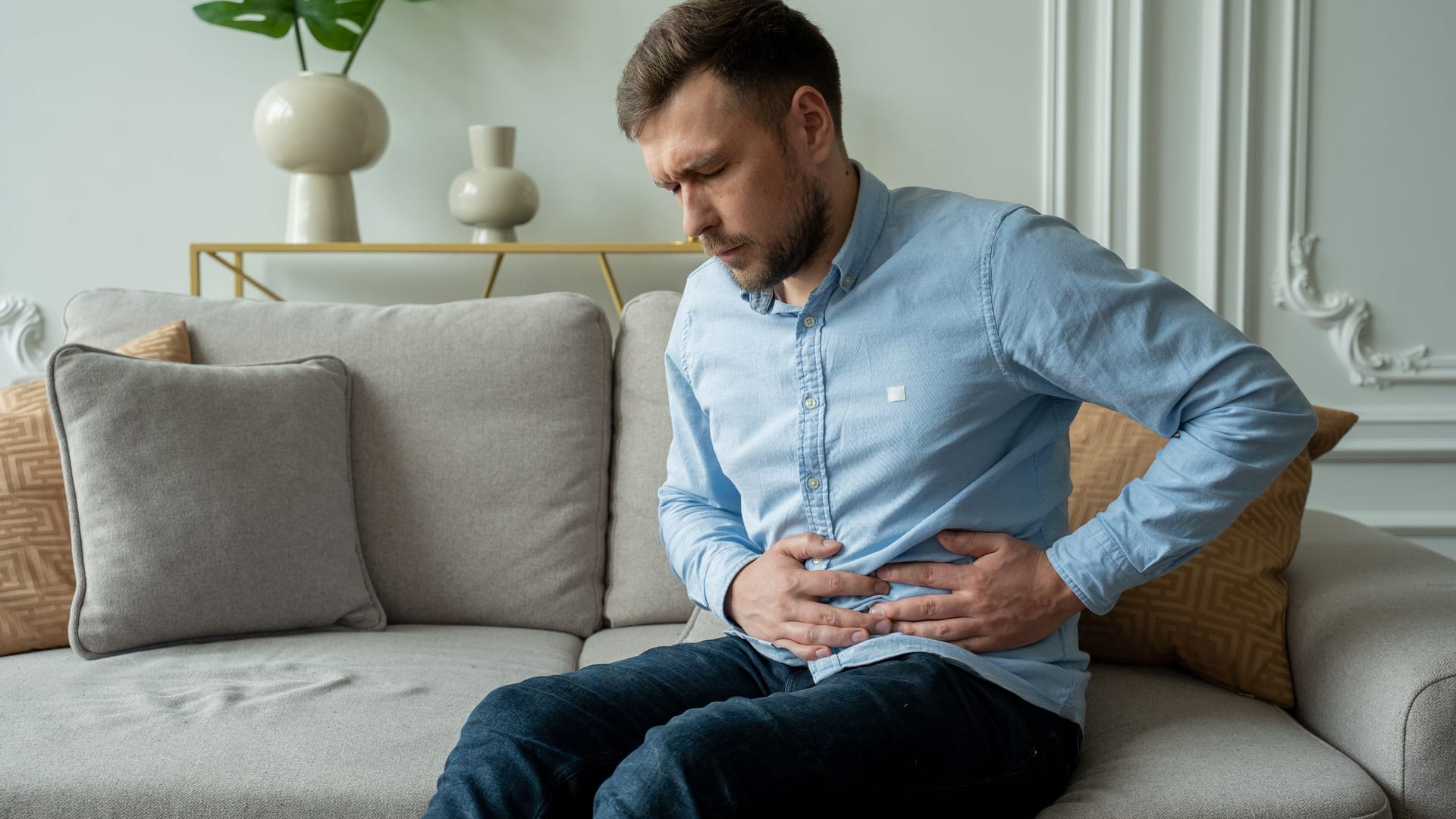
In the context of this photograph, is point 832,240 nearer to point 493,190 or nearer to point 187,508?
point 187,508

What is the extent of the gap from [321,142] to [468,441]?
0.80 meters

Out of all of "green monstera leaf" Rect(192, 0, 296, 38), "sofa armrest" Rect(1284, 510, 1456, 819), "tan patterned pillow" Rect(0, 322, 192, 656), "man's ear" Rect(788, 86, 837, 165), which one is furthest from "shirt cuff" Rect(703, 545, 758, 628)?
"green monstera leaf" Rect(192, 0, 296, 38)

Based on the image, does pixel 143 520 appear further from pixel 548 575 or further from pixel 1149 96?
pixel 1149 96

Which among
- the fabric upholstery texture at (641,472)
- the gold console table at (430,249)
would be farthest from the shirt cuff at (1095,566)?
the gold console table at (430,249)

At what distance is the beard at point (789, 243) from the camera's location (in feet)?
3.77

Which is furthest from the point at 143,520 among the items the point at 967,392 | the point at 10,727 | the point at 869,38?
the point at 869,38

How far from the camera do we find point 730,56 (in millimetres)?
1114

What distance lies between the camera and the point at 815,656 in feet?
3.74

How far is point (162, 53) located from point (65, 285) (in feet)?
1.74

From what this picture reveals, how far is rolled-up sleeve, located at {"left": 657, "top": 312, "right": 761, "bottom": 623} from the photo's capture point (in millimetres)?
1326

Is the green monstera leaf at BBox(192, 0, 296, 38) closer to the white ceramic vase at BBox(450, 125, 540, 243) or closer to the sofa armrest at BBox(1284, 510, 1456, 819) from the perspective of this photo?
the white ceramic vase at BBox(450, 125, 540, 243)

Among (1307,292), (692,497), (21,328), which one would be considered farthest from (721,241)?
(21,328)

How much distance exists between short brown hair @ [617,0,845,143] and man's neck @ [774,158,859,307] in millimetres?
97

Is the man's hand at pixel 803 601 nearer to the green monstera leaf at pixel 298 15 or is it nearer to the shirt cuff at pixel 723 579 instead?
the shirt cuff at pixel 723 579
